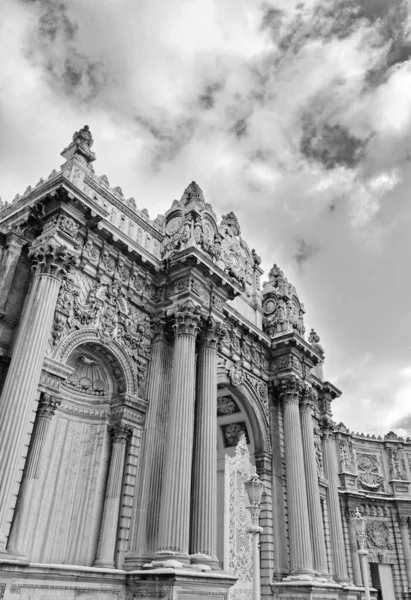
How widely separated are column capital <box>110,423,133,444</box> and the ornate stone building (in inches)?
1.8

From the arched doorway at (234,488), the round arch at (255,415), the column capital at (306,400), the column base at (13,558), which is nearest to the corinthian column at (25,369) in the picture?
the column base at (13,558)

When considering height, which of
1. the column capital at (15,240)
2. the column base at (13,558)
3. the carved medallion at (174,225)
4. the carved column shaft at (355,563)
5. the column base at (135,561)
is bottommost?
the column base at (13,558)

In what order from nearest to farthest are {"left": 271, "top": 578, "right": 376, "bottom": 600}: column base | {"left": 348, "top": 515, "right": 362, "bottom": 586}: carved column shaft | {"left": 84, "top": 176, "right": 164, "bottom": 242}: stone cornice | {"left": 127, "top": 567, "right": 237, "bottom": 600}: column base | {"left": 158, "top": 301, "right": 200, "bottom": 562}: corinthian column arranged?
{"left": 127, "top": 567, "right": 237, "bottom": 600}: column base < {"left": 158, "top": 301, "right": 200, "bottom": 562}: corinthian column < {"left": 84, "top": 176, "right": 164, "bottom": 242}: stone cornice < {"left": 271, "top": 578, "right": 376, "bottom": 600}: column base < {"left": 348, "top": 515, "right": 362, "bottom": 586}: carved column shaft

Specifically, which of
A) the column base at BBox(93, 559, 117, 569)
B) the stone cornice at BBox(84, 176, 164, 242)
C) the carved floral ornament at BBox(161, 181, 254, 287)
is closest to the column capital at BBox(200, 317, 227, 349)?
the carved floral ornament at BBox(161, 181, 254, 287)

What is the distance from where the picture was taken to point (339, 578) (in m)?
22.4

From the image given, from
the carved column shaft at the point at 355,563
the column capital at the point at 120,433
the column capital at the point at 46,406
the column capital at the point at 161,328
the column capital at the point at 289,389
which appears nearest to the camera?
the column capital at the point at 46,406

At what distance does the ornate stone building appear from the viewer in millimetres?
12227

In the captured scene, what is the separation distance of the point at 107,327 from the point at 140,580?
6972 mm

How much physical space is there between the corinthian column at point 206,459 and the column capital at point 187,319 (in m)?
0.95

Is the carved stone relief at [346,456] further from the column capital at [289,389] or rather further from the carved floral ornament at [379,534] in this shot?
the column capital at [289,389]

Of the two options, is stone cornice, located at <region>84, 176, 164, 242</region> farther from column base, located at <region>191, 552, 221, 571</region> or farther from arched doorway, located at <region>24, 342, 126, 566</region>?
column base, located at <region>191, 552, 221, 571</region>

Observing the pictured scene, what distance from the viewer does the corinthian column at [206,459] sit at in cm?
1422

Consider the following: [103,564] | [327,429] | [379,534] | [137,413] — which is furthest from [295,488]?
[379,534]

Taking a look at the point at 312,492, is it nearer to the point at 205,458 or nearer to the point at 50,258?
the point at 205,458
